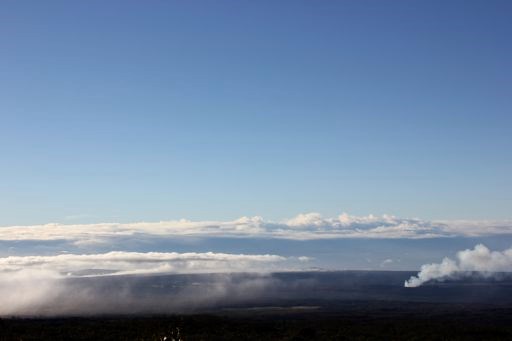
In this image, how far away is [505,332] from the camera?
77.9 metres

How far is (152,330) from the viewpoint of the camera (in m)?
65.5

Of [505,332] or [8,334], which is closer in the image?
[8,334]

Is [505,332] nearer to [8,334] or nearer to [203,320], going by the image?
[203,320]

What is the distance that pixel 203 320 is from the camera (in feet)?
268

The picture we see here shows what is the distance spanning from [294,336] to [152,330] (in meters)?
15.1

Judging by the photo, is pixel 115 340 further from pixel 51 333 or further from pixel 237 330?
pixel 237 330

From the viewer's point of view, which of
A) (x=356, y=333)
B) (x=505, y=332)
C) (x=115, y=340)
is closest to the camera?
(x=115, y=340)

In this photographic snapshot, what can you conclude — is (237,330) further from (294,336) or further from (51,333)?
(51,333)

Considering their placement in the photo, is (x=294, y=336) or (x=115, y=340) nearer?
(x=115, y=340)

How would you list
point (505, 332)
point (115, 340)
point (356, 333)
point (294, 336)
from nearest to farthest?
point (115, 340), point (294, 336), point (356, 333), point (505, 332)

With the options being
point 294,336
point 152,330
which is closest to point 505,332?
point 294,336

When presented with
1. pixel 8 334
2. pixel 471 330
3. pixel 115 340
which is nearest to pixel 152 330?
pixel 115 340

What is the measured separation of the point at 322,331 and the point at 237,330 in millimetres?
9989

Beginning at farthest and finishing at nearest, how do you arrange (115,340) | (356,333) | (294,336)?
(356,333) < (294,336) < (115,340)
